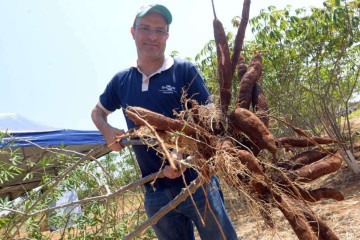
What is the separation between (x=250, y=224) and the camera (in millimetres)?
4477

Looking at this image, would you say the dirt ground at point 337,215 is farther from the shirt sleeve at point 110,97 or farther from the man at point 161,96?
the shirt sleeve at point 110,97

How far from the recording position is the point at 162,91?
1640 millimetres

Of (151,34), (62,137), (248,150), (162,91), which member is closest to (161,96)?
(162,91)

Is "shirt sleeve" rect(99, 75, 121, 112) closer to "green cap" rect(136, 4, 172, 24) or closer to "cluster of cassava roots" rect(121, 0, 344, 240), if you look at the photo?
"green cap" rect(136, 4, 172, 24)

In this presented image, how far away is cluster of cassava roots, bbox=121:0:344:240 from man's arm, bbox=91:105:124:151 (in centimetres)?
35

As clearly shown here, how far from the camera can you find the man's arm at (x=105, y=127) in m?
1.58

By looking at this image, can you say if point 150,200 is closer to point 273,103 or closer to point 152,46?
point 152,46

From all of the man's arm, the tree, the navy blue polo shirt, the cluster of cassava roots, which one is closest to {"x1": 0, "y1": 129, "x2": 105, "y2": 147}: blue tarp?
the tree

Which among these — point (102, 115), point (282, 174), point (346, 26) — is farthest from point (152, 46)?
point (346, 26)

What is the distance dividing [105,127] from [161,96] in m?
0.31

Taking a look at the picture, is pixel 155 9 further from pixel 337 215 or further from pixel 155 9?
pixel 337 215

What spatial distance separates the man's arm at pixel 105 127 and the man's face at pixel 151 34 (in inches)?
14.8

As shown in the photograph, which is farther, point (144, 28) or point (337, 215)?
point (337, 215)

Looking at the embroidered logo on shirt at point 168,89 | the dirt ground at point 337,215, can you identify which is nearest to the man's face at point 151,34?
the embroidered logo on shirt at point 168,89
